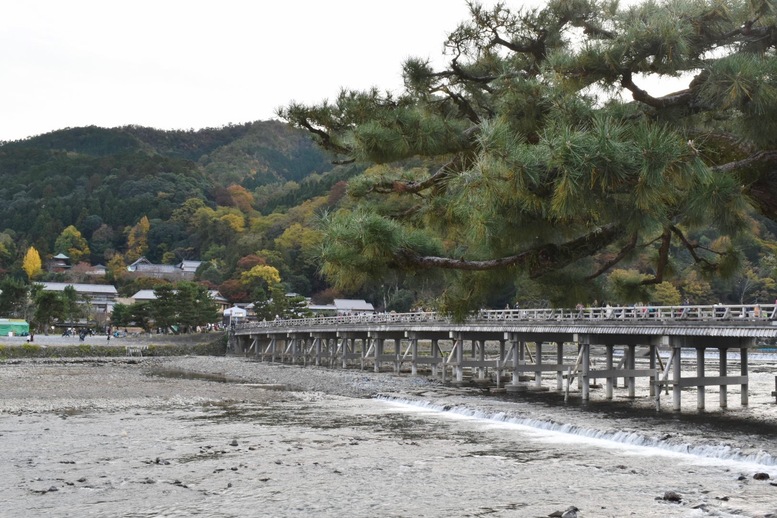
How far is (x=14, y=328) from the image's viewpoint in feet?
175

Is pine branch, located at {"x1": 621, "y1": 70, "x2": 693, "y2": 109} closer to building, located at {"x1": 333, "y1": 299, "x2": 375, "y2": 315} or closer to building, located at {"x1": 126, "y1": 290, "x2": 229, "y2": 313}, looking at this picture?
building, located at {"x1": 333, "y1": 299, "x2": 375, "y2": 315}

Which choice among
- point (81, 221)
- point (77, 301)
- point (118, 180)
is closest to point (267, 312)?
point (77, 301)

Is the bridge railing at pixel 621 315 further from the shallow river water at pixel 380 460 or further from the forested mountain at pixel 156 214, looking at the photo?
the forested mountain at pixel 156 214

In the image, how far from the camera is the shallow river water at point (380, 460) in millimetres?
8586

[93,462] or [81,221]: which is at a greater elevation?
[81,221]

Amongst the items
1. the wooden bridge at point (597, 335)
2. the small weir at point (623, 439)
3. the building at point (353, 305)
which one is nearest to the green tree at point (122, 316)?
the building at point (353, 305)

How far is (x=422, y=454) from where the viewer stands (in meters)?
12.1

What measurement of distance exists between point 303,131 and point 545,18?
3.36 m

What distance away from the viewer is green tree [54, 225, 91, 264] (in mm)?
98075

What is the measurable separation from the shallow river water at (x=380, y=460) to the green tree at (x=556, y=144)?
2.52m

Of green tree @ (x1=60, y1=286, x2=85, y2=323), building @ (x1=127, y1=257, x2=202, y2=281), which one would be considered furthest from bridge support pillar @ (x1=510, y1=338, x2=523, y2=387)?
building @ (x1=127, y1=257, x2=202, y2=281)

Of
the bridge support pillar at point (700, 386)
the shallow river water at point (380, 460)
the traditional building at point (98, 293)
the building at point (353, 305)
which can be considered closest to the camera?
the shallow river water at point (380, 460)

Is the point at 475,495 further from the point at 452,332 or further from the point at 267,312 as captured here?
the point at 267,312

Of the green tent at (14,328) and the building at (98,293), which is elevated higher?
the building at (98,293)
